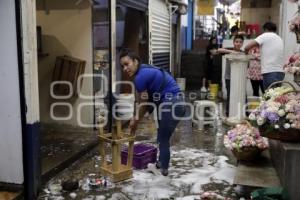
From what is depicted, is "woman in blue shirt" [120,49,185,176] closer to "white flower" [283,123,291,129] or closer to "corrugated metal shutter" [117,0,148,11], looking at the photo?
"white flower" [283,123,291,129]

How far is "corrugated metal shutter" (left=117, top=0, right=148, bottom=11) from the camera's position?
26.3 feet

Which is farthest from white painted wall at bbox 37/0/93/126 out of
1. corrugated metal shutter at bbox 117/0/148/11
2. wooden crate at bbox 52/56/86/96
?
corrugated metal shutter at bbox 117/0/148/11

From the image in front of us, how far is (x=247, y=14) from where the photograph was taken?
13008 millimetres

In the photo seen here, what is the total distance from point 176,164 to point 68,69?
299 centimetres

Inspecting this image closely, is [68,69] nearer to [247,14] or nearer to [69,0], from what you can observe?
[69,0]

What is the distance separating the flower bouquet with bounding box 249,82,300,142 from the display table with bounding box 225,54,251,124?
3666 mm

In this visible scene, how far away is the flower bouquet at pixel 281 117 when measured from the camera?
398cm

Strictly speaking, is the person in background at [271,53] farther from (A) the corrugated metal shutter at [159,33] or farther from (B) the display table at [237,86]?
(A) the corrugated metal shutter at [159,33]

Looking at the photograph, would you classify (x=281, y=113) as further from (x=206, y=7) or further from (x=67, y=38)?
(x=206, y=7)

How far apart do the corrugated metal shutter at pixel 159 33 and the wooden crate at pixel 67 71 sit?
131 inches

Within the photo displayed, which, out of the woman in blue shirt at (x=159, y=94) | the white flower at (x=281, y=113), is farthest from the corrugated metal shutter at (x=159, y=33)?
the white flower at (x=281, y=113)

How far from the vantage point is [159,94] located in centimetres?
496

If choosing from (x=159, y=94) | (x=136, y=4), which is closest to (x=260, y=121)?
(x=159, y=94)

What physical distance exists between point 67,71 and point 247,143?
3.89m
